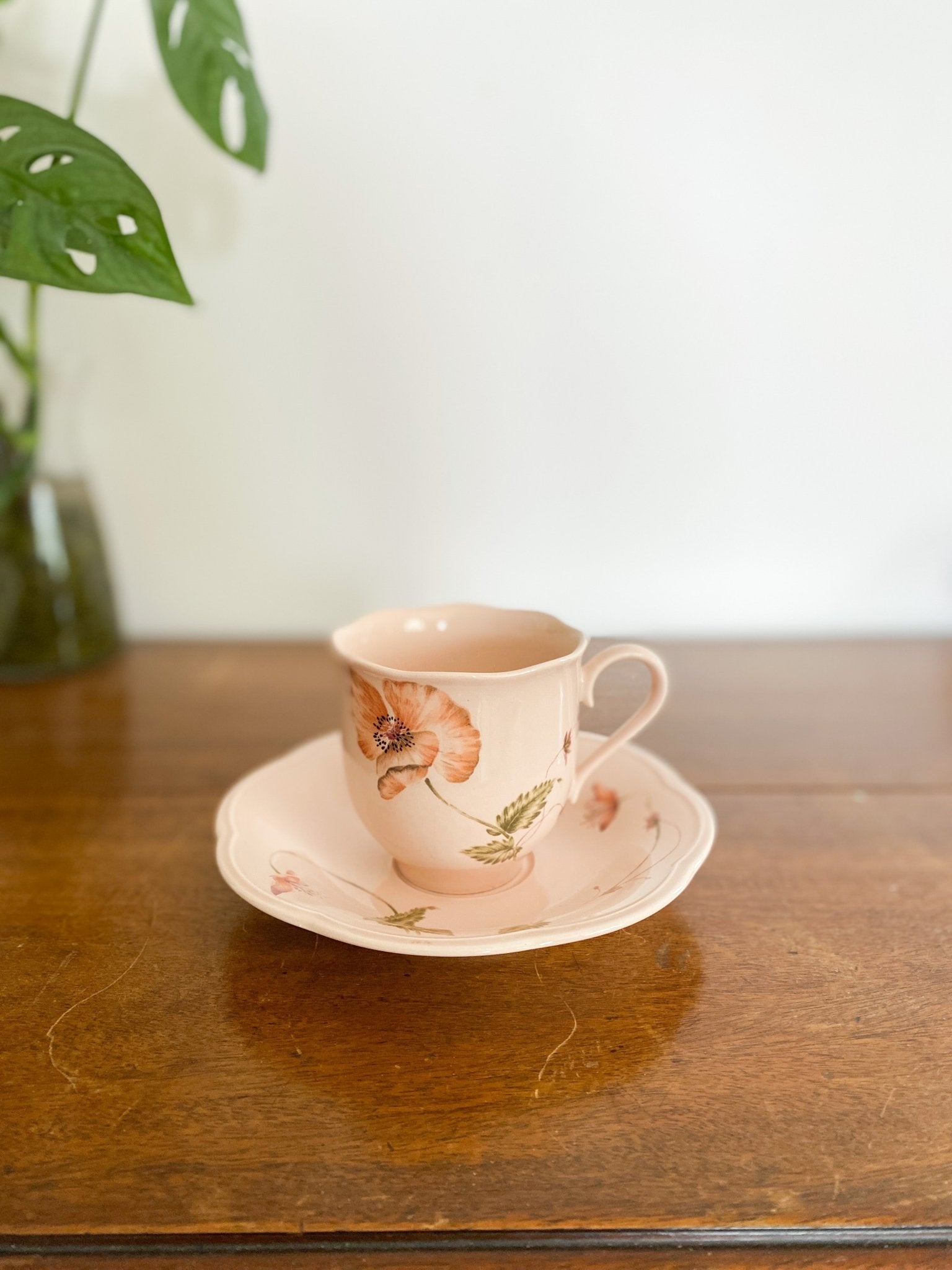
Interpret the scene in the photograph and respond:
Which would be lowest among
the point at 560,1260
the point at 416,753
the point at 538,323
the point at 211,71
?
the point at 560,1260

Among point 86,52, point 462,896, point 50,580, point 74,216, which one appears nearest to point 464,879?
point 462,896

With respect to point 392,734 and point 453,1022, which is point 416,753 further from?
point 453,1022

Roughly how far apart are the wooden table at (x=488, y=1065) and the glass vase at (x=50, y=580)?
9.7 inches

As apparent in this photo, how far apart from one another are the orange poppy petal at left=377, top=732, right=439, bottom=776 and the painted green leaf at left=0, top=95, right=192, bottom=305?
25 centimetres

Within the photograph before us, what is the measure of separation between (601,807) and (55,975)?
305 mm

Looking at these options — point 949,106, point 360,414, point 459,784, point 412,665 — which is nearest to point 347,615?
point 360,414

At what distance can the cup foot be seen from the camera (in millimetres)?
473

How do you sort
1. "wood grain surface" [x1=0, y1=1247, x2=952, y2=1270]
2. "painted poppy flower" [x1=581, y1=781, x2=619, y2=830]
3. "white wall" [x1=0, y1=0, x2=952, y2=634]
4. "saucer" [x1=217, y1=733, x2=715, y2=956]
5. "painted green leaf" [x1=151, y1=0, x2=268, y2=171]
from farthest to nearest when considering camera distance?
"white wall" [x1=0, y1=0, x2=952, y2=634] < "painted green leaf" [x1=151, y1=0, x2=268, y2=171] < "painted poppy flower" [x1=581, y1=781, x2=619, y2=830] < "saucer" [x1=217, y1=733, x2=715, y2=956] < "wood grain surface" [x1=0, y1=1247, x2=952, y2=1270]

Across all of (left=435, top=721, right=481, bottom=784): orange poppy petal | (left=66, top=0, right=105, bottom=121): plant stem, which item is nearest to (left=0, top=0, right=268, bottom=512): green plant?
(left=66, top=0, right=105, bottom=121): plant stem

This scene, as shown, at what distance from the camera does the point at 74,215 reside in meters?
0.50

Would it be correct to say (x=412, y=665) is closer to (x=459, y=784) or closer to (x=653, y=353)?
(x=459, y=784)

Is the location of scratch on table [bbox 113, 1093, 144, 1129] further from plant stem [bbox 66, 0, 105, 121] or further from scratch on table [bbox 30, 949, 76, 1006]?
plant stem [bbox 66, 0, 105, 121]

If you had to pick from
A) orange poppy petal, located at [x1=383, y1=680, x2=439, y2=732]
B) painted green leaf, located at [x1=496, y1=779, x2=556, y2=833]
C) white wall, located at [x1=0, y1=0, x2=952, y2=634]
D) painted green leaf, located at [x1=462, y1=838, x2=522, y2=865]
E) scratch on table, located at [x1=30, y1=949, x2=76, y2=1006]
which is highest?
white wall, located at [x1=0, y1=0, x2=952, y2=634]

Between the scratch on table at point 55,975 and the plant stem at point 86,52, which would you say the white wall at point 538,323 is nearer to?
the plant stem at point 86,52
